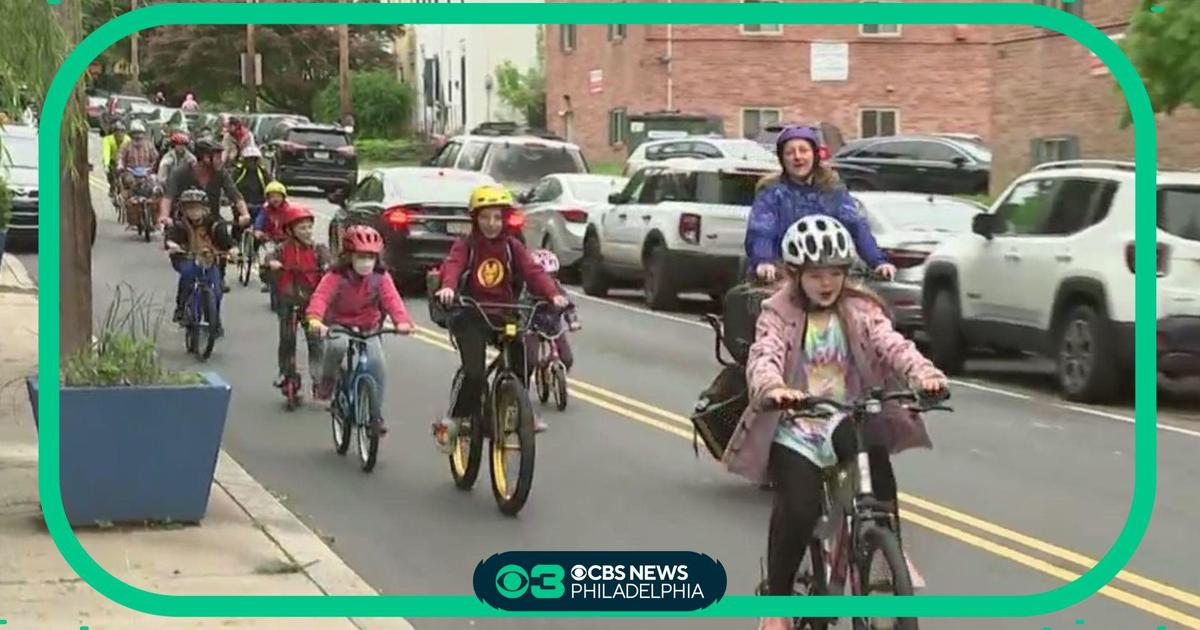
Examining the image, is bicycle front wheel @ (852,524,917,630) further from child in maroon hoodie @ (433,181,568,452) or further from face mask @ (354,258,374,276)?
face mask @ (354,258,374,276)

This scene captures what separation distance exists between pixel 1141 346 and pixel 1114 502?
16.4 inches

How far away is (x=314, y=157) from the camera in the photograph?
6402 millimetres

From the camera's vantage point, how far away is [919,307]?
535 centimetres

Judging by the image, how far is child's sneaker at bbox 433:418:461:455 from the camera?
5.90m

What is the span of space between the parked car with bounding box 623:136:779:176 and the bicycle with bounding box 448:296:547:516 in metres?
0.62

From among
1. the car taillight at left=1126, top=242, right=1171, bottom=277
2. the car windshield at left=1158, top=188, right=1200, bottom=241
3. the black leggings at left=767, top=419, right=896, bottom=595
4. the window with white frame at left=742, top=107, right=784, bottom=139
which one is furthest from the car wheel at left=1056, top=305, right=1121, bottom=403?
the window with white frame at left=742, top=107, right=784, bottom=139

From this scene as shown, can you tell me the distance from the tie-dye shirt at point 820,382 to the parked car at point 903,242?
171mm

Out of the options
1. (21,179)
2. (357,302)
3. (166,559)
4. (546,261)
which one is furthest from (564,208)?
(21,179)

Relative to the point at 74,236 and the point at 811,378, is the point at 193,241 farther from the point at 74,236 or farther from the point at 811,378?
the point at 811,378

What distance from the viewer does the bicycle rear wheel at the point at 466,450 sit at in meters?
5.98

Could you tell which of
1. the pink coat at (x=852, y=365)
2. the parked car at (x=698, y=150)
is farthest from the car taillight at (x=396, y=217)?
the pink coat at (x=852, y=365)

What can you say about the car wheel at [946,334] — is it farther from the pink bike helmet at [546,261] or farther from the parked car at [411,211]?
the parked car at [411,211]

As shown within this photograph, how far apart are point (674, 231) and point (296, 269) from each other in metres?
1.28

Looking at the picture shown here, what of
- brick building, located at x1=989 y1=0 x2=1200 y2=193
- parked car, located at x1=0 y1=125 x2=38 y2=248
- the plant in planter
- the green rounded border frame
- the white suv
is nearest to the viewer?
the green rounded border frame
